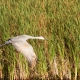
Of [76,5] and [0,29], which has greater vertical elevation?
[76,5]

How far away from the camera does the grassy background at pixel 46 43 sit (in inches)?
203

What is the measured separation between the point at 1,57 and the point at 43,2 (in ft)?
4.43

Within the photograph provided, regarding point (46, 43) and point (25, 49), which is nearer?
point (25, 49)

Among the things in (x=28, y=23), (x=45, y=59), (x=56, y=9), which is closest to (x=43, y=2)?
(x=56, y=9)

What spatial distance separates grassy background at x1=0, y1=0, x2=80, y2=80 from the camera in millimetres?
5168

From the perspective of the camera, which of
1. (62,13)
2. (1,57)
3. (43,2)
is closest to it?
(1,57)

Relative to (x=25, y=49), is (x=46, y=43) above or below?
above

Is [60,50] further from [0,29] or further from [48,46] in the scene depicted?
[0,29]

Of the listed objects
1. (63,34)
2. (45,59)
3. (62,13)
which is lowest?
(45,59)

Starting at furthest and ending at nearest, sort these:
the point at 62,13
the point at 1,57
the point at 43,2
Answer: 1. the point at 43,2
2. the point at 62,13
3. the point at 1,57

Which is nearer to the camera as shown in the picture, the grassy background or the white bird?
the white bird

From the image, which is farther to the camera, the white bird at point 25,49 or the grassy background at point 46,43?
the grassy background at point 46,43

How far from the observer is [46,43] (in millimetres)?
5230

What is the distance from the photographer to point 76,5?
18.9 ft
